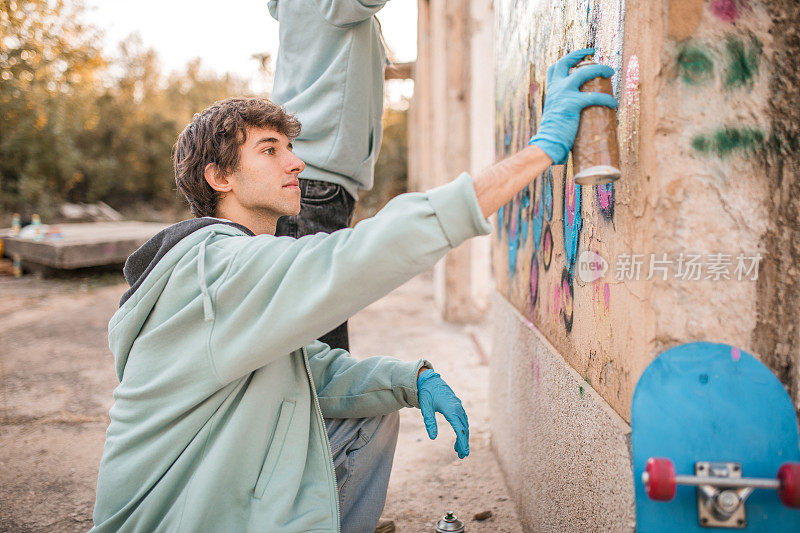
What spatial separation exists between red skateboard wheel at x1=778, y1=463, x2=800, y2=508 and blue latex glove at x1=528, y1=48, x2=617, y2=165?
0.71 m

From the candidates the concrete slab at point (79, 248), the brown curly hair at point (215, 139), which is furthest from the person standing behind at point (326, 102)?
the concrete slab at point (79, 248)

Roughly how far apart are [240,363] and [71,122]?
16.0 m

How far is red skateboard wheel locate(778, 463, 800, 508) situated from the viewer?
105 cm

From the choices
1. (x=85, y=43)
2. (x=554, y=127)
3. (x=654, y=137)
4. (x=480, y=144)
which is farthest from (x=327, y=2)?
(x=85, y=43)

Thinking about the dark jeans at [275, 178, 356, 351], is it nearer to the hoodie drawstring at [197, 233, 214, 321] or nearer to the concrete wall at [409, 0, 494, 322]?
the hoodie drawstring at [197, 233, 214, 321]

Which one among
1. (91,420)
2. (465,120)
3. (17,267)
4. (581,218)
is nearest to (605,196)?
(581,218)

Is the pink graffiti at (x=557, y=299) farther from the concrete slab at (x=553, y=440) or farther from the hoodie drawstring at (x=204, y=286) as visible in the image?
the hoodie drawstring at (x=204, y=286)

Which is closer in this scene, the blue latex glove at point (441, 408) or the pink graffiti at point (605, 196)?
the pink graffiti at point (605, 196)

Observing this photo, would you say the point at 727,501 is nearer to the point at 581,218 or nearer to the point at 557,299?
the point at 581,218

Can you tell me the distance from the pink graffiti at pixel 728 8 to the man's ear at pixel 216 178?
1257mm

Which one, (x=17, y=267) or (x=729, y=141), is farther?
(x=17, y=267)

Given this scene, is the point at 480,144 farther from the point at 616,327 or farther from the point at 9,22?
the point at 9,22

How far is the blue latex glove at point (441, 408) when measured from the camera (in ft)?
5.74

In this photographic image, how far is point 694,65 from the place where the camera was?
121 centimetres
